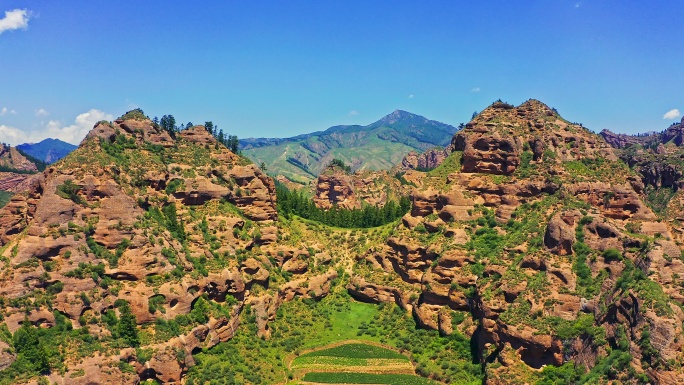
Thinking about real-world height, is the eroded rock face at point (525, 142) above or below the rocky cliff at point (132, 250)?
above

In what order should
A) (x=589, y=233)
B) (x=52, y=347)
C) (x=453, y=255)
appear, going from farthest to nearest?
(x=453, y=255), (x=589, y=233), (x=52, y=347)

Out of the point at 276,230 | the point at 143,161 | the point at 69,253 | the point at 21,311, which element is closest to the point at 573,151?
the point at 276,230

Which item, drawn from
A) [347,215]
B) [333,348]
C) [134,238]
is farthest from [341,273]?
[134,238]

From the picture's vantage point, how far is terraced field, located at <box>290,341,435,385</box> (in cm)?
7638

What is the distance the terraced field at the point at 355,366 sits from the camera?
76375 millimetres

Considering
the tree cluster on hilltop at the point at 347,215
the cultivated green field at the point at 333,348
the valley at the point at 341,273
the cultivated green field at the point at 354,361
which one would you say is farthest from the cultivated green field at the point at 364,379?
the tree cluster on hilltop at the point at 347,215

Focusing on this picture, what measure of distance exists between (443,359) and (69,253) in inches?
2541

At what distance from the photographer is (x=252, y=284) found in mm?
91750

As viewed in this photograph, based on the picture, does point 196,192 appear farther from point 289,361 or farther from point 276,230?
point 289,361

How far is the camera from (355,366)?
81.1 m

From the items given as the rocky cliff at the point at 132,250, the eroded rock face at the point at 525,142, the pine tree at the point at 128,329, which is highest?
the eroded rock face at the point at 525,142

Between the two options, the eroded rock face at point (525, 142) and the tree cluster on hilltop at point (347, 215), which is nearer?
the eroded rock face at point (525, 142)

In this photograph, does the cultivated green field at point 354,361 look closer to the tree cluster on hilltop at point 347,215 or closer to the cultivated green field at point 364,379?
the cultivated green field at point 364,379

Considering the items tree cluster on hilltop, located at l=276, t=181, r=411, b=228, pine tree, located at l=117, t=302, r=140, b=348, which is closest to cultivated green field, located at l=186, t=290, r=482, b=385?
pine tree, located at l=117, t=302, r=140, b=348
